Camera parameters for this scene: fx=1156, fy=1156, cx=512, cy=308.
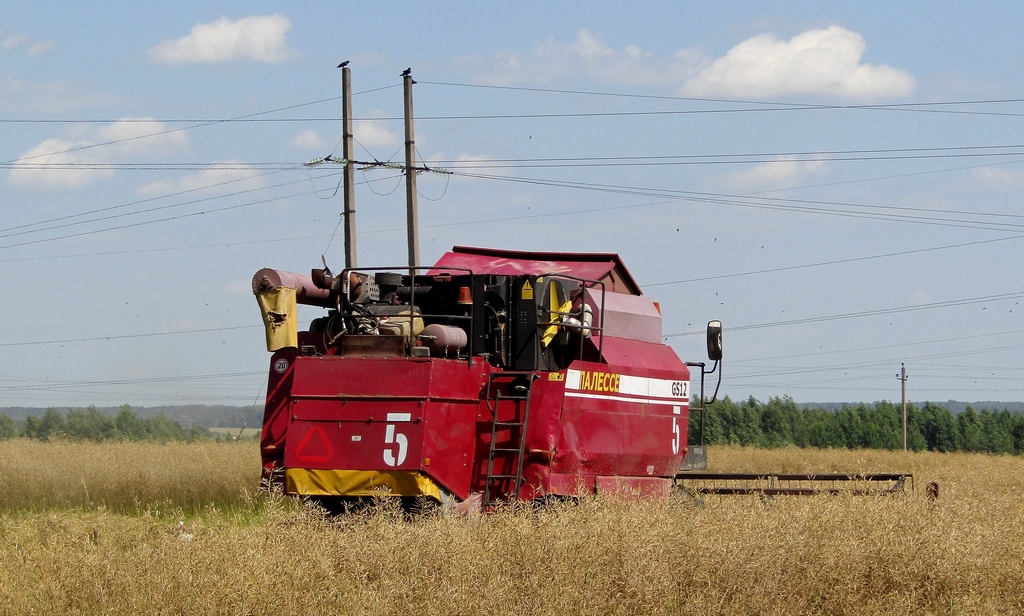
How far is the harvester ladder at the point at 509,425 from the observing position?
35.3 feet

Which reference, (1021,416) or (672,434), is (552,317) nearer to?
(672,434)

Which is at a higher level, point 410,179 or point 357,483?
point 410,179

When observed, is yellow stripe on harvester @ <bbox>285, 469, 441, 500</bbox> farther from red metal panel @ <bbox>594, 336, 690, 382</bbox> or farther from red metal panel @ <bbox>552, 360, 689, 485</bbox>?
red metal panel @ <bbox>594, 336, 690, 382</bbox>

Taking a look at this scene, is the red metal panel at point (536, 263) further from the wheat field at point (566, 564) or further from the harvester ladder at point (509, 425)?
the wheat field at point (566, 564)

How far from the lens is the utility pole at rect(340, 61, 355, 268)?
22391 millimetres

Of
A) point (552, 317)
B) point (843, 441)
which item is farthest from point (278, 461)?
point (843, 441)

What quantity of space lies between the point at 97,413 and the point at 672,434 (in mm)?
53847

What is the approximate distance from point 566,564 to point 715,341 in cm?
709

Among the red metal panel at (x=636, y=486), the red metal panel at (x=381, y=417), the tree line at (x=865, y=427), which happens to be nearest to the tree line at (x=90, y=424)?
the tree line at (x=865, y=427)

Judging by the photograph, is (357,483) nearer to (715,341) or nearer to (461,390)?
(461,390)

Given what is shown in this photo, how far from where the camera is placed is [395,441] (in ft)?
33.3

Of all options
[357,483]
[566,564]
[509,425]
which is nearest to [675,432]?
[509,425]

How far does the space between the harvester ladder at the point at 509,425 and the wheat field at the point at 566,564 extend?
0.74 metres

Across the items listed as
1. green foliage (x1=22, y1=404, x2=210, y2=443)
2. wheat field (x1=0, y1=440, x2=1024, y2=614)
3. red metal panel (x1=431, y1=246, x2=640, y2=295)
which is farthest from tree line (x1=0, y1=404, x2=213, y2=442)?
wheat field (x1=0, y1=440, x2=1024, y2=614)
